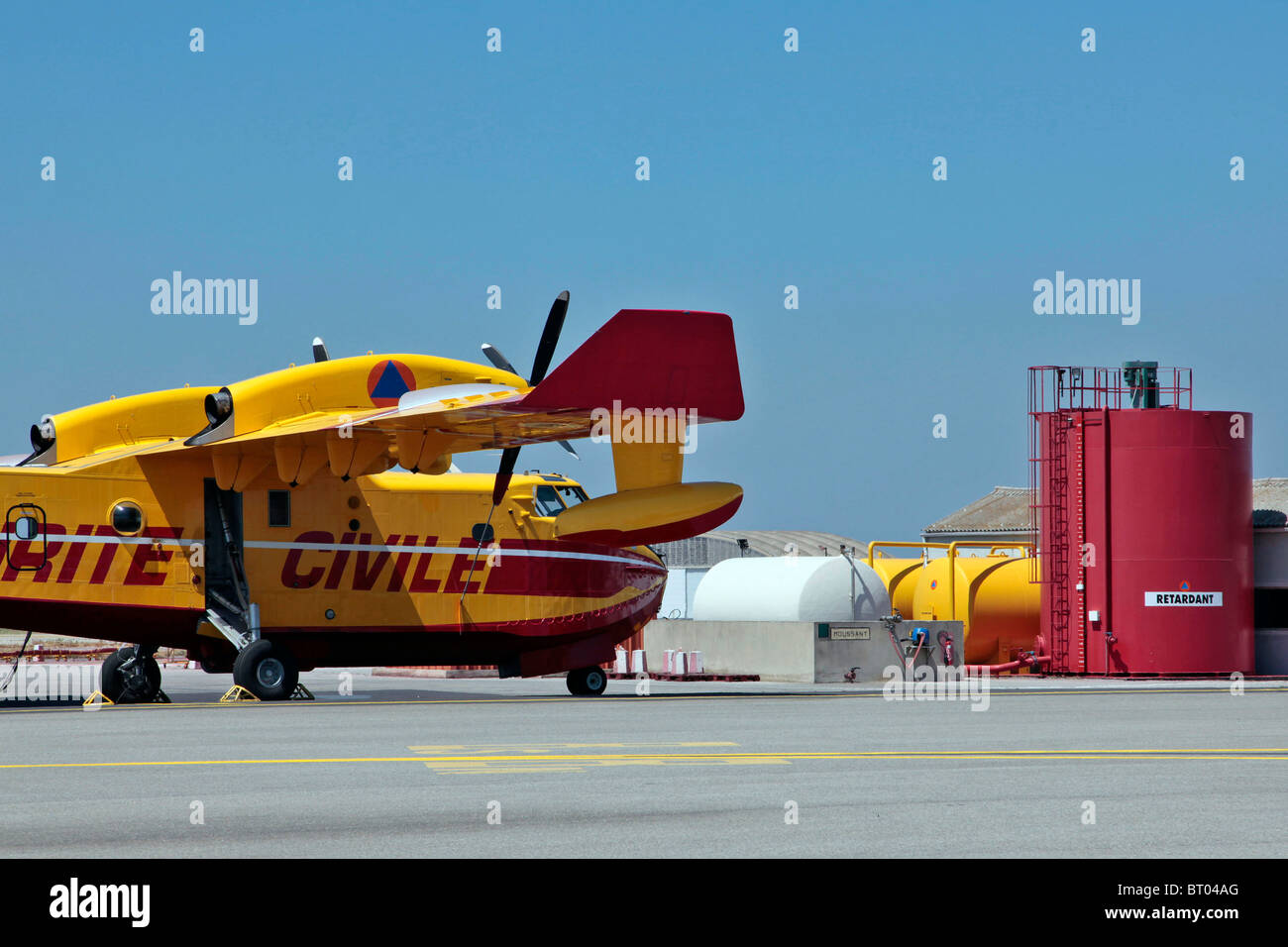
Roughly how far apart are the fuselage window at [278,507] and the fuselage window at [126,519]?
7.10ft

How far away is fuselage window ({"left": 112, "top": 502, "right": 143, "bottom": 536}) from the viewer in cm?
2500

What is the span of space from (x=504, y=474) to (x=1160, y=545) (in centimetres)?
1868

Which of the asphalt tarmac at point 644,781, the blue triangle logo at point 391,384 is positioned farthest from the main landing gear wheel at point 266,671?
the blue triangle logo at point 391,384

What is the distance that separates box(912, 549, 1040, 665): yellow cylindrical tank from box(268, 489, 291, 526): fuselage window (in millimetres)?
→ 21949

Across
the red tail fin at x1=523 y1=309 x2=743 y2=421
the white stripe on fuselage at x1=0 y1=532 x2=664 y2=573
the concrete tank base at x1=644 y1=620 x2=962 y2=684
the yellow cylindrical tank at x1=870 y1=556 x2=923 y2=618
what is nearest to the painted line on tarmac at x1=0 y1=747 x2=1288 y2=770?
the red tail fin at x1=523 y1=309 x2=743 y2=421

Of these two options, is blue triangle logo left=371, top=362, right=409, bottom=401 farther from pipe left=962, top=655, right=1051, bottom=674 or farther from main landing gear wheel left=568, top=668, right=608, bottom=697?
pipe left=962, top=655, right=1051, bottom=674

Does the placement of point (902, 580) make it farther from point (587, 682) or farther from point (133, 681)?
point (133, 681)

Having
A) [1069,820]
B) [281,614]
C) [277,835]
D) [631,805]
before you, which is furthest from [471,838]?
[281,614]

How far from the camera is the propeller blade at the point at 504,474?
26.8m

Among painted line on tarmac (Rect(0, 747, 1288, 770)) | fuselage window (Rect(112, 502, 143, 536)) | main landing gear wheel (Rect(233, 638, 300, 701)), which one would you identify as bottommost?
main landing gear wheel (Rect(233, 638, 300, 701))

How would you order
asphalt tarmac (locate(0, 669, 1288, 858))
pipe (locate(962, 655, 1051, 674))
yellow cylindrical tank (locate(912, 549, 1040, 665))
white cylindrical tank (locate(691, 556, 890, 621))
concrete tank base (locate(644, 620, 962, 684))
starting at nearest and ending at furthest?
1. asphalt tarmac (locate(0, 669, 1288, 858))
2. concrete tank base (locate(644, 620, 962, 684))
3. white cylindrical tank (locate(691, 556, 890, 621))
4. pipe (locate(962, 655, 1051, 674))
5. yellow cylindrical tank (locate(912, 549, 1040, 665))

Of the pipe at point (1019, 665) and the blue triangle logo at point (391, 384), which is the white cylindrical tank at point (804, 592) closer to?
the pipe at point (1019, 665)

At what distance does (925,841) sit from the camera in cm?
991
